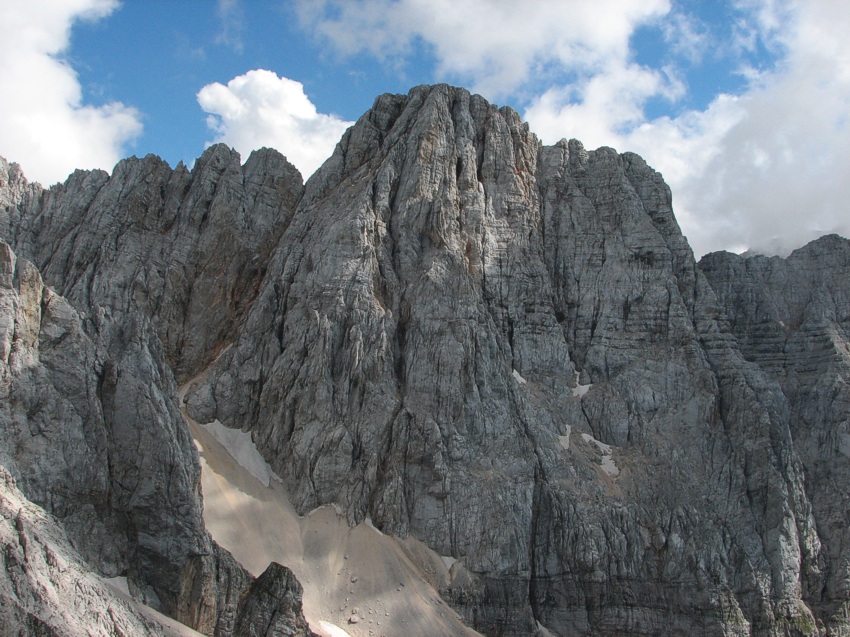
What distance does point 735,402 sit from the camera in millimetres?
67250

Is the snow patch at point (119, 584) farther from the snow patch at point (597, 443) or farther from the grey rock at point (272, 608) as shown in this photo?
the snow patch at point (597, 443)

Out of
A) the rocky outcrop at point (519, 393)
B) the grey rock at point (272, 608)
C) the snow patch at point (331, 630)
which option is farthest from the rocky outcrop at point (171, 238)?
the grey rock at point (272, 608)

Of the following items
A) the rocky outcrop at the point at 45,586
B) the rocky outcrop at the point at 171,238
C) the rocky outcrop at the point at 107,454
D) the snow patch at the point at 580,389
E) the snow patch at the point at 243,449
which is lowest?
the rocky outcrop at the point at 45,586

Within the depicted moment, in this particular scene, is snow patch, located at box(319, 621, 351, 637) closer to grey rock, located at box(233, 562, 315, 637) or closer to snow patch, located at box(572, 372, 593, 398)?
grey rock, located at box(233, 562, 315, 637)

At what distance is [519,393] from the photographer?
6494 cm

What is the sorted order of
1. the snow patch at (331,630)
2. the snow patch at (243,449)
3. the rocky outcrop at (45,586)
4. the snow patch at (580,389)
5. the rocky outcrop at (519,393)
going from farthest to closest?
the snow patch at (580,389)
the snow patch at (243,449)
the rocky outcrop at (519,393)
the snow patch at (331,630)
the rocky outcrop at (45,586)

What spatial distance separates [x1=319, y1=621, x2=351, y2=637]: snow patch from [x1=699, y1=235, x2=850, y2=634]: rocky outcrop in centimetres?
3629

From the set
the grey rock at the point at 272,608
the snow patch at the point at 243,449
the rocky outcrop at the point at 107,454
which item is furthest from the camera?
the snow patch at the point at 243,449

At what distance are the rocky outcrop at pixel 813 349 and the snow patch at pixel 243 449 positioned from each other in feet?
138

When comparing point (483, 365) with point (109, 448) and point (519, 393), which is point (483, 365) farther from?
point (109, 448)

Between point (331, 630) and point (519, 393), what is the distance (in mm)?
23562

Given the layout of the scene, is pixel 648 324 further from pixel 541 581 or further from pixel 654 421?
pixel 541 581

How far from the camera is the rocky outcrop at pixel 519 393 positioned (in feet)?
193

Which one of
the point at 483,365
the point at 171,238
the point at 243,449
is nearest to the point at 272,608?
the point at 243,449
